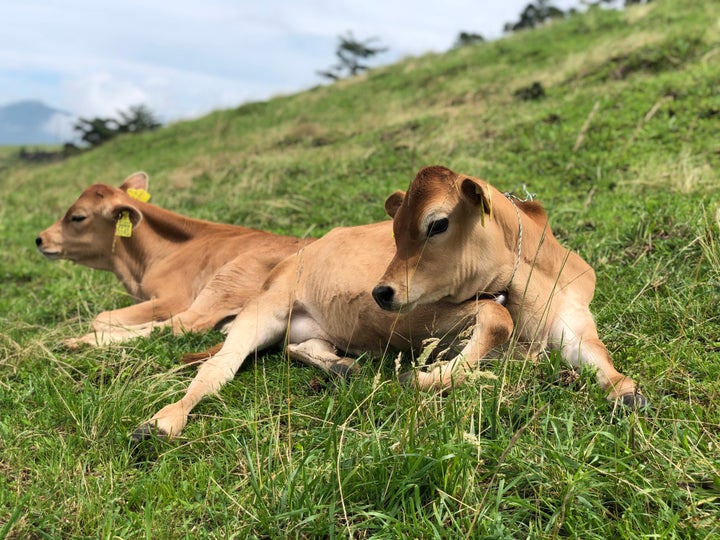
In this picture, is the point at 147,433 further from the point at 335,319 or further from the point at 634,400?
the point at 634,400

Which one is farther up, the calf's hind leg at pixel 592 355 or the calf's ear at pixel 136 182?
the calf's ear at pixel 136 182

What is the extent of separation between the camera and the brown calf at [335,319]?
380 centimetres

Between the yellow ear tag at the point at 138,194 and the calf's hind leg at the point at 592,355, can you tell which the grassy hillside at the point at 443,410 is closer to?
the calf's hind leg at the point at 592,355

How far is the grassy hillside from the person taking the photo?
2684 millimetres

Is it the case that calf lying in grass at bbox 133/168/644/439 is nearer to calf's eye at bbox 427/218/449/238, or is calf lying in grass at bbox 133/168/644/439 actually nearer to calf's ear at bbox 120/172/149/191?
calf's eye at bbox 427/218/449/238

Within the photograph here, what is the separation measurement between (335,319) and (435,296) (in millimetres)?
1066

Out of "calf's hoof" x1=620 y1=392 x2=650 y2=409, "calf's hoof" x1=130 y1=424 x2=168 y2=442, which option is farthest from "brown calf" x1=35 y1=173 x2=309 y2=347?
"calf's hoof" x1=620 y1=392 x2=650 y2=409

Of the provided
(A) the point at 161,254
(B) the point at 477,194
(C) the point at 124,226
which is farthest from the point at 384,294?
(C) the point at 124,226

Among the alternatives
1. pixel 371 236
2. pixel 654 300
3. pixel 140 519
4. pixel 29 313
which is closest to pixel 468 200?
pixel 371 236

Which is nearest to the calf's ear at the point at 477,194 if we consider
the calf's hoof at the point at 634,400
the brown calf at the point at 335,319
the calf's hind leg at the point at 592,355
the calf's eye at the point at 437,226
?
the calf's eye at the point at 437,226

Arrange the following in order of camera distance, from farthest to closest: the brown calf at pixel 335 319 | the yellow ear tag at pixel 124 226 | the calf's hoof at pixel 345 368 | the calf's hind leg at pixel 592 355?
the yellow ear tag at pixel 124 226 → the calf's hoof at pixel 345 368 → the brown calf at pixel 335 319 → the calf's hind leg at pixel 592 355

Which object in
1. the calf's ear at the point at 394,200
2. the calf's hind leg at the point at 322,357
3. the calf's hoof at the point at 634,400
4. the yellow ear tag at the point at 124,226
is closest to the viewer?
the calf's hoof at the point at 634,400

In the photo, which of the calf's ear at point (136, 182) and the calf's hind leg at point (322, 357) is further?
the calf's ear at point (136, 182)

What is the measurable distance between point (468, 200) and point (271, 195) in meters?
7.10
